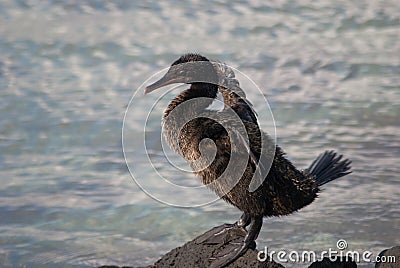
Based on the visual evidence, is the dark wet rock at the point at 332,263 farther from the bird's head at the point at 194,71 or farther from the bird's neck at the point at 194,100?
the bird's head at the point at 194,71

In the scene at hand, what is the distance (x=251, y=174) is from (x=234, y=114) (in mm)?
401

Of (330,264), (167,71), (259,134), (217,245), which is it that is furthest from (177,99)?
(330,264)

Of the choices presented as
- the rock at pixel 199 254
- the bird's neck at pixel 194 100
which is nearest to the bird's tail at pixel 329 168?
the rock at pixel 199 254

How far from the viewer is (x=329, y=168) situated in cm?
515

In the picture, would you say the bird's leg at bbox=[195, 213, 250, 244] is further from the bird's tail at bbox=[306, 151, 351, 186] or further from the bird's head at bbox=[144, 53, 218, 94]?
the bird's head at bbox=[144, 53, 218, 94]

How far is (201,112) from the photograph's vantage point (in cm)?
484

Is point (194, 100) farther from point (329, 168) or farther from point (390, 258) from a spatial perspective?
point (390, 258)

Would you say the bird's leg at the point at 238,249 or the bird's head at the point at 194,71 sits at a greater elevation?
the bird's head at the point at 194,71

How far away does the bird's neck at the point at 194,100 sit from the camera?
4.87 metres

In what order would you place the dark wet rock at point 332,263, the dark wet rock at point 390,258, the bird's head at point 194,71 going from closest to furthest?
the dark wet rock at point 332,263 → the dark wet rock at point 390,258 → the bird's head at point 194,71

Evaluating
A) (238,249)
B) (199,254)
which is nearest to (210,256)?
(199,254)

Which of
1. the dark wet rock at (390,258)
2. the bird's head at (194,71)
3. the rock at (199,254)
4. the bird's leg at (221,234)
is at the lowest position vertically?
the rock at (199,254)

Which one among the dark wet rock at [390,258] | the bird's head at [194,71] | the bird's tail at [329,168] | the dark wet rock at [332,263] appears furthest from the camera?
the bird's tail at [329,168]

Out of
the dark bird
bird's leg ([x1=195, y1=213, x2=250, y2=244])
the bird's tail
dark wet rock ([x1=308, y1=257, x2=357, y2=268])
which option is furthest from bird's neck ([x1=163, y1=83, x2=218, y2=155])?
dark wet rock ([x1=308, y1=257, x2=357, y2=268])
